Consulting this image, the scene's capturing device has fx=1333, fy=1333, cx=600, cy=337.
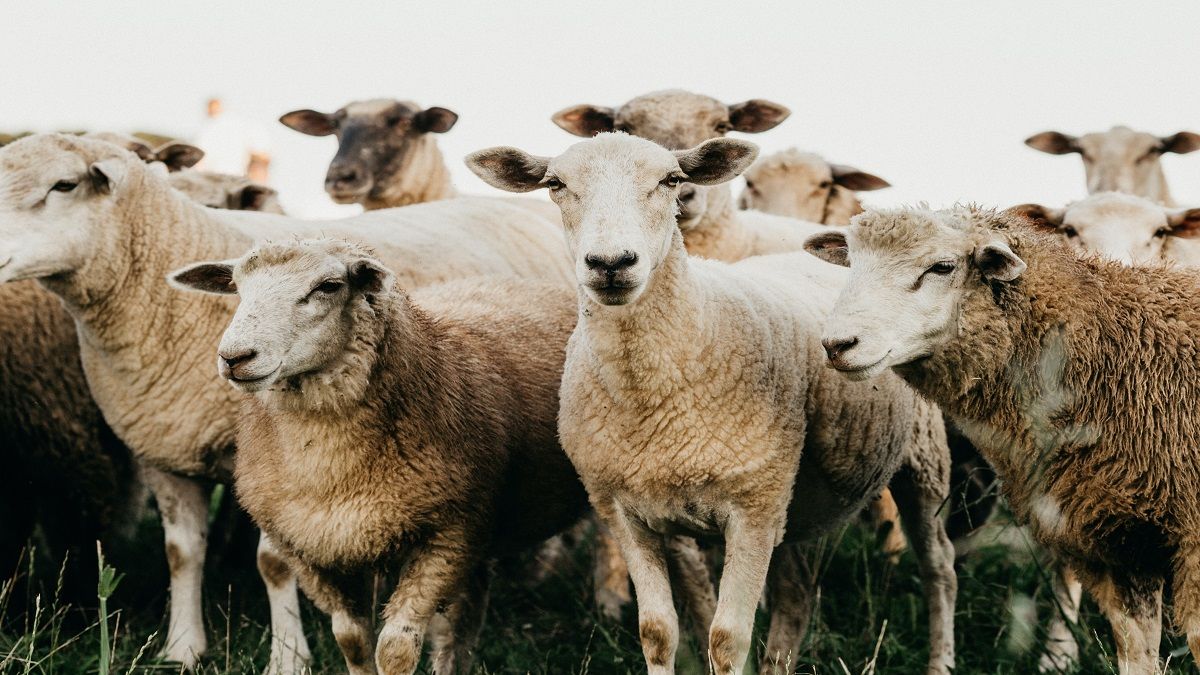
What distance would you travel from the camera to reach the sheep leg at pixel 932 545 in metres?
4.77

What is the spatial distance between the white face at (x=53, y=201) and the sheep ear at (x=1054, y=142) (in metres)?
5.56

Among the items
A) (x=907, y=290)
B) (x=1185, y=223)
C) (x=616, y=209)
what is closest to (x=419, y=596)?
(x=616, y=209)

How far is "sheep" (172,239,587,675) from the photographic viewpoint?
376cm

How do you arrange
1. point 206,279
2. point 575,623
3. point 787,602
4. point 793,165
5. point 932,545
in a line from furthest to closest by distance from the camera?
point 793,165
point 575,623
point 932,545
point 787,602
point 206,279

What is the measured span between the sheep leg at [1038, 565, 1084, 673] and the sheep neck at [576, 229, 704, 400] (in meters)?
1.79

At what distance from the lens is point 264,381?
11.8ft

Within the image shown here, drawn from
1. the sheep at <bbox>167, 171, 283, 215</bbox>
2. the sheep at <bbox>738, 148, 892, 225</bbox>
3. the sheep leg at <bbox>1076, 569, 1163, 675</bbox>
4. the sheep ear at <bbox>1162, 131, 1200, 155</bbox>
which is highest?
the sheep leg at <bbox>1076, 569, 1163, 675</bbox>

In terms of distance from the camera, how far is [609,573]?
18.6ft

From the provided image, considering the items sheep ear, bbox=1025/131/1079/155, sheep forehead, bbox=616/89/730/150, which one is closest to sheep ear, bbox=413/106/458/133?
sheep forehead, bbox=616/89/730/150

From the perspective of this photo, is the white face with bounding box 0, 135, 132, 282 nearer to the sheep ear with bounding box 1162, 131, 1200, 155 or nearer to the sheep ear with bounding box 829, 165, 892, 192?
the sheep ear with bounding box 829, 165, 892, 192

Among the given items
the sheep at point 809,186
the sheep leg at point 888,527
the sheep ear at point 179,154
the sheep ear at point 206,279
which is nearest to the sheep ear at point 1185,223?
the sheep leg at point 888,527

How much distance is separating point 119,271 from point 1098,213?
3824mm

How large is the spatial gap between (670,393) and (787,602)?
1.32 meters

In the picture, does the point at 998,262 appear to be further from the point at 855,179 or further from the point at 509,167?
the point at 855,179
